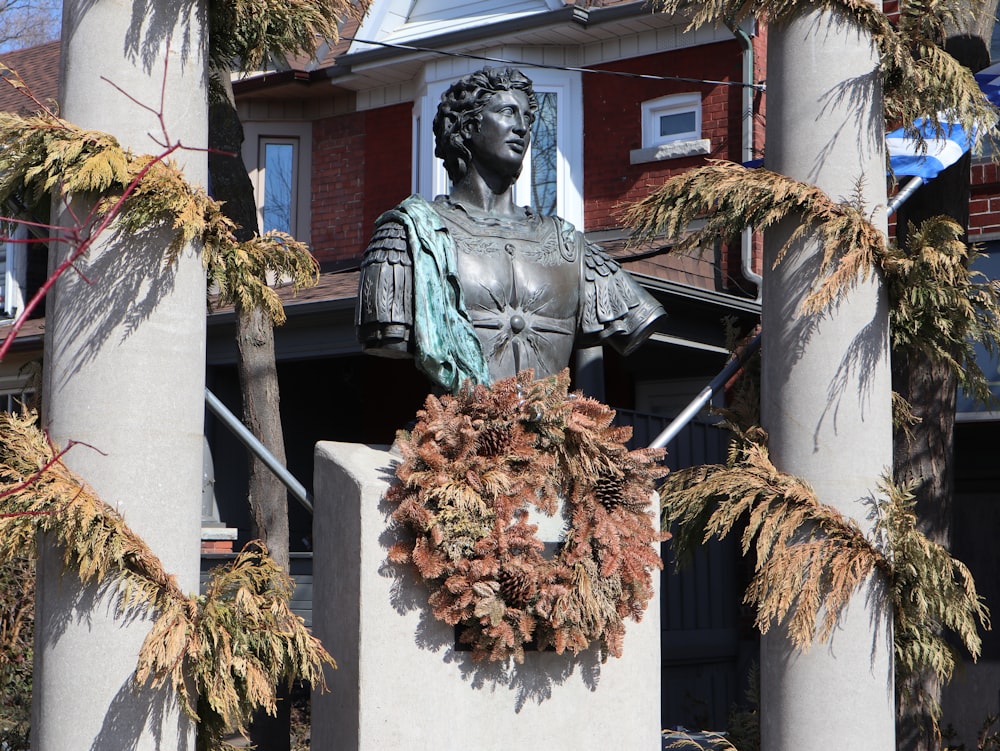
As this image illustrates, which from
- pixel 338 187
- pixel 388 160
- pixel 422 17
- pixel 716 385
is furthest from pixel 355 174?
pixel 716 385

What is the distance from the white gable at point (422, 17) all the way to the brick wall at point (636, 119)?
1.29m

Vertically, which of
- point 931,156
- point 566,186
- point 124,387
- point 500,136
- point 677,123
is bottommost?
point 124,387

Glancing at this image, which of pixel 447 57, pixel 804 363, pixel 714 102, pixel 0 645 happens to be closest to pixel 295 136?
pixel 447 57

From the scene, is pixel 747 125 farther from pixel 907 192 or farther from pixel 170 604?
pixel 170 604

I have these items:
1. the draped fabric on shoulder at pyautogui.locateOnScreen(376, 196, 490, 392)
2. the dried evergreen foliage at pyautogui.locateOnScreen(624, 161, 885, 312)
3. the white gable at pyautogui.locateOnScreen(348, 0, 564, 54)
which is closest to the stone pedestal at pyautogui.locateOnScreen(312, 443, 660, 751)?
the draped fabric on shoulder at pyautogui.locateOnScreen(376, 196, 490, 392)

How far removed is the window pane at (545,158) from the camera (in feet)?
43.4

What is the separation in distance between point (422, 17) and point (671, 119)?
3.21m

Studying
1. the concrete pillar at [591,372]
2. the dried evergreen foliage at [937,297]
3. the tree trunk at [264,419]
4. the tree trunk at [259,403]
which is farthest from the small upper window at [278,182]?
the dried evergreen foliage at [937,297]

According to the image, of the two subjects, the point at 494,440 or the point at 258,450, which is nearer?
the point at 494,440

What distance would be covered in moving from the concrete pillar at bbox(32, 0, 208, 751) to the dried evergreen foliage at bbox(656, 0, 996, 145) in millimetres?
1978

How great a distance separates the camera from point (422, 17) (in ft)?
47.0

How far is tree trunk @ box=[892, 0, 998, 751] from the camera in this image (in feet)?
19.2

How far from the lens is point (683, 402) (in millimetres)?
12883

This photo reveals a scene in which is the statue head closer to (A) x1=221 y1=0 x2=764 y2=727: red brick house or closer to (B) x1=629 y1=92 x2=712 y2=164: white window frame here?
(A) x1=221 y1=0 x2=764 y2=727: red brick house
